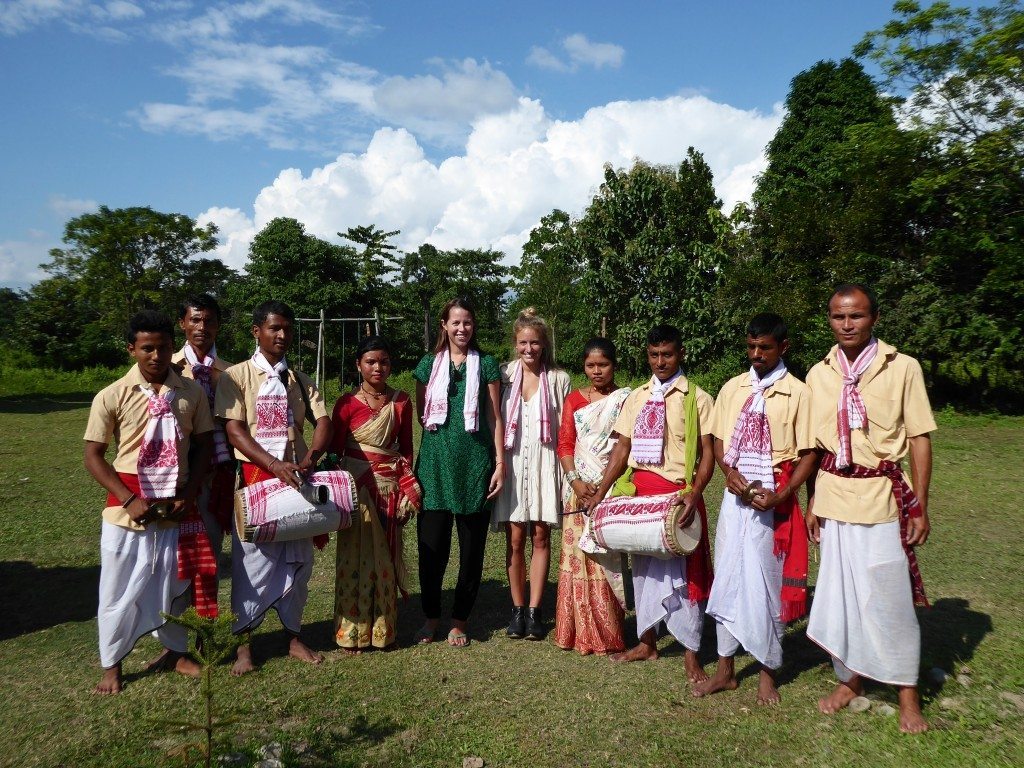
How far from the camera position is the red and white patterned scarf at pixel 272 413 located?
4.19m

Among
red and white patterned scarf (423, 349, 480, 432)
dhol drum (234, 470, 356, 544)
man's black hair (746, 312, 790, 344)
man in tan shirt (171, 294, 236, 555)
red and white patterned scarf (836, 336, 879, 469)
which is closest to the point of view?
red and white patterned scarf (836, 336, 879, 469)

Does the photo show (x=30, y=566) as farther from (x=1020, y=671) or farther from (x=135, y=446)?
(x=1020, y=671)

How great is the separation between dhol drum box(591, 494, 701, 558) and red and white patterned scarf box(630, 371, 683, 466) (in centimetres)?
23

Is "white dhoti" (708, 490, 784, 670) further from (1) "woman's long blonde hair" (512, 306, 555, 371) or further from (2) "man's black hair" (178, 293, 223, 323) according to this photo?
(2) "man's black hair" (178, 293, 223, 323)

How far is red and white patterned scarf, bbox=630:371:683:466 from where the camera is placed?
4172mm

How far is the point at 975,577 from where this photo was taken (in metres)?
5.72

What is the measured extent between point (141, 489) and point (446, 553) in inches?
70.7

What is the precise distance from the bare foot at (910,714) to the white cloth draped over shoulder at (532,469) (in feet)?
6.75

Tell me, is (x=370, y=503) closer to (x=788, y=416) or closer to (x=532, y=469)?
(x=532, y=469)

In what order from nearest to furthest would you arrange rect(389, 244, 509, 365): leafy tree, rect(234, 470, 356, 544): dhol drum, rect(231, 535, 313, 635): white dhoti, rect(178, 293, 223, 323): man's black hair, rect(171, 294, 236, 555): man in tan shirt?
rect(234, 470, 356, 544): dhol drum, rect(231, 535, 313, 635): white dhoti, rect(171, 294, 236, 555): man in tan shirt, rect(178, 293, 223, 323): man's black hair, rect(389, 244, 509, 365): leafy tree

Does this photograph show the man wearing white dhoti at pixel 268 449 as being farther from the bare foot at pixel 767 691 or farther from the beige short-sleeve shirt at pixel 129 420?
the bare foot at pixel 767 691

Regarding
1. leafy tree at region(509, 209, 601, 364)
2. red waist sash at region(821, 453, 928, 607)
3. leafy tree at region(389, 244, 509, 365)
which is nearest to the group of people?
red waist sash at region(821, 453, 928, 607)

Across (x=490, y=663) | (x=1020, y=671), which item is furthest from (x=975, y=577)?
(x=490, y=663)

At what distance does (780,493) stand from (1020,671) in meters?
1.65
